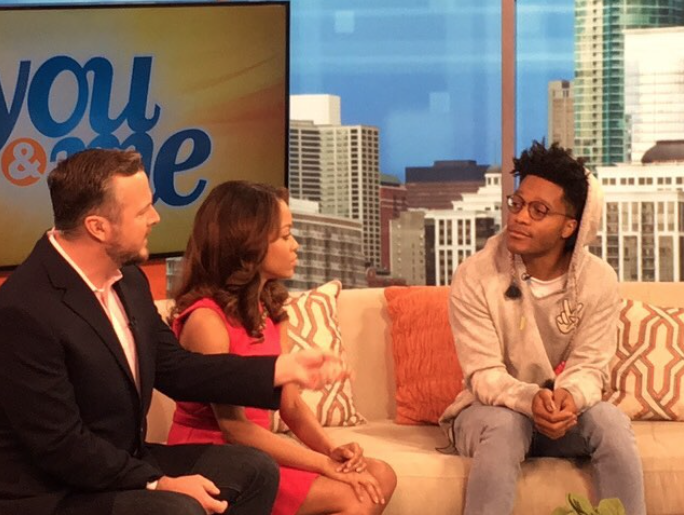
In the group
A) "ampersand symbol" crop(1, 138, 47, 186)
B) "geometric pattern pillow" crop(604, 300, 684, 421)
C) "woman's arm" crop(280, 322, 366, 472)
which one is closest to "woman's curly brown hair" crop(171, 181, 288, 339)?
"woman's arm" crop(280, 322, 366, 472)

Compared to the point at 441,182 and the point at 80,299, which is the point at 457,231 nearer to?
the point at 441,182

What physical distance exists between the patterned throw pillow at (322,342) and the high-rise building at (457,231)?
1838 mm

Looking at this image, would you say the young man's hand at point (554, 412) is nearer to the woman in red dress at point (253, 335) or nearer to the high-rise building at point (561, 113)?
the woman in red dress at point (253, 335)

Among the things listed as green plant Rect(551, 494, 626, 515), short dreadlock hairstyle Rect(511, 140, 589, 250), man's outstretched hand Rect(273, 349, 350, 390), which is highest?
short dreadlock hairstyle Rect(511, 140, 589, 250)

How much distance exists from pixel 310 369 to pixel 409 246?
294 centimetres

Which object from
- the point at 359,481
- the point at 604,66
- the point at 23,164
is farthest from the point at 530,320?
the point at 604,66

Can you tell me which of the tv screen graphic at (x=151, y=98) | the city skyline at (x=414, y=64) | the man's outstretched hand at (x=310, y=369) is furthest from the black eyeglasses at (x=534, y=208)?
the city skyline at (x=414, y=64)

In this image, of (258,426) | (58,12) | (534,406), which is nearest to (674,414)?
(534,406)

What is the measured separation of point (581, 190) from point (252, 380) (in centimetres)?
123

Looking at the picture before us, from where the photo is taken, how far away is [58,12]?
4.02 m

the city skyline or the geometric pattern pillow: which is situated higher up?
the city skyline

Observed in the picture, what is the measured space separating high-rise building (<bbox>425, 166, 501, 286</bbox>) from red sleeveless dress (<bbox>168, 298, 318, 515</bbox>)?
101 inches

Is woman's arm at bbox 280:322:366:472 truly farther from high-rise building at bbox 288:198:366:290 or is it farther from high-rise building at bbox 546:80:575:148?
high-rise building at bbox 546:80:575:148

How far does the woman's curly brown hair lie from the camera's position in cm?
317
